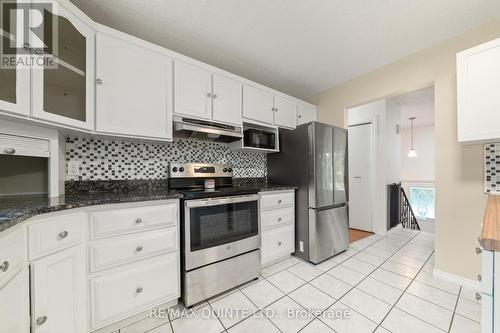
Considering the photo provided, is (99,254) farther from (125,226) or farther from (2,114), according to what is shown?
(2,114)

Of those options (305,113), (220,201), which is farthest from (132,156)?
(305,113)

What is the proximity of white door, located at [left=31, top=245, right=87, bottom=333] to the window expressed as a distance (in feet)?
26.4

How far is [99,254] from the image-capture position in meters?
1.24

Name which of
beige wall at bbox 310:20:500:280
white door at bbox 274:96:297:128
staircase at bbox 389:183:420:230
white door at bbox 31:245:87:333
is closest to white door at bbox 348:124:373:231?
staircase at bbox 389:183:420:230

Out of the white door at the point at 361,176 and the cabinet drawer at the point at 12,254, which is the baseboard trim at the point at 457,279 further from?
the cabinet drawer at the point at 12,254

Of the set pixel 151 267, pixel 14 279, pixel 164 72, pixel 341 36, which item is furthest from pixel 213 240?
pixel 341 36

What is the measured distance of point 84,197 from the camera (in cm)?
137

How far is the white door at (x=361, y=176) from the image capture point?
139 inches

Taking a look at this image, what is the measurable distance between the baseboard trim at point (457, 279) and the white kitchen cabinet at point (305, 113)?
2.28 metres

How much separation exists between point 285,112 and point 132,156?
194 centimetres

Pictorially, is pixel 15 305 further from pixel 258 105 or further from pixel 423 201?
pixel 423 201

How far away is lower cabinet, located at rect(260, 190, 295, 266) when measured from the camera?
2131mm

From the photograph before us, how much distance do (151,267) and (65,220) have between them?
0.64 meters

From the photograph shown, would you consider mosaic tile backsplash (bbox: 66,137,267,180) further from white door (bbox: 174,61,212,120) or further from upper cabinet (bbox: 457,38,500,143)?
upper cabinet (bbox: 457,38,500,143)
